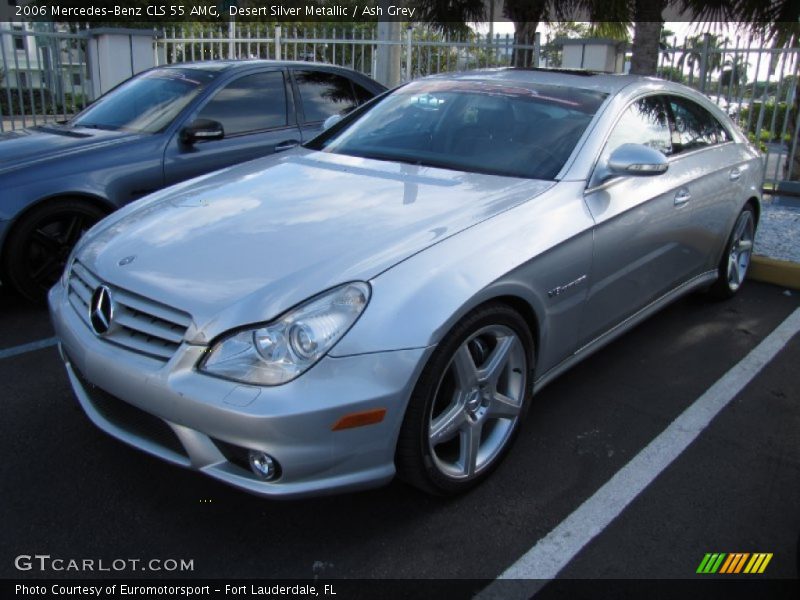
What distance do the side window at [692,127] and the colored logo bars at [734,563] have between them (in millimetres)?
2408

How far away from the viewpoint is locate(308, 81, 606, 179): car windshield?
354cm

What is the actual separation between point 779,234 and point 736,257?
2.01 m

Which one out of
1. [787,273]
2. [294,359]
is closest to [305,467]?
[294,359]

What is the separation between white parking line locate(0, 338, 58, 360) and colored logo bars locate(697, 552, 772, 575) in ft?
11.3

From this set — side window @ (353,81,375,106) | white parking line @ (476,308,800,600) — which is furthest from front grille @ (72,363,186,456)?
side window @ (353,81,375,106)

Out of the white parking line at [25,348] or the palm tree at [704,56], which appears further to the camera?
the palm tree at [704,56]

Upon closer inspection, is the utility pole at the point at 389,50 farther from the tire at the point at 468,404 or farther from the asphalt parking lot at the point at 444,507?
the tire at the point at 468,404

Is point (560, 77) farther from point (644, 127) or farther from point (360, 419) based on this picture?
point (360, 419)

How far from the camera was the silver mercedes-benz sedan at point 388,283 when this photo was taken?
2361 millimetres

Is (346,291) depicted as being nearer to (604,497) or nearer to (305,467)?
(305,467)

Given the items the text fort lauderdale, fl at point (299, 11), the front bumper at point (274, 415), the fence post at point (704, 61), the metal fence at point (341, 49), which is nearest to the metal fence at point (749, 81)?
the fence post at point (704, 61)

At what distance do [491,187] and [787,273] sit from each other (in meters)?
3.56

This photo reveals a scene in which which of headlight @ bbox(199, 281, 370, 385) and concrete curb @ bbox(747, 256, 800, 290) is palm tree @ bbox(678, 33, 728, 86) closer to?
concrete curb @ bbox(747, 256, 800, 290)

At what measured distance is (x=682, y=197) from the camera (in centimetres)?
403
